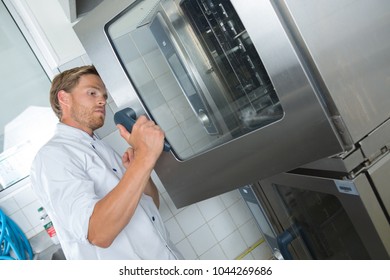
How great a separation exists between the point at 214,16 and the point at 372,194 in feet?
2.11

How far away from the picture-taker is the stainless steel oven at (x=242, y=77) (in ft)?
1.86

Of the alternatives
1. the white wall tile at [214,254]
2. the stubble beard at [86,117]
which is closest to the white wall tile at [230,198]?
the white wall tile at [214,254]

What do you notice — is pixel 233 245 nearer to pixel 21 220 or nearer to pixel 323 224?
pixel 323 224

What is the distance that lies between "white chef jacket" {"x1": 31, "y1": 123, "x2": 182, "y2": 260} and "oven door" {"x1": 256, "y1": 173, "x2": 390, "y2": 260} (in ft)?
1.69

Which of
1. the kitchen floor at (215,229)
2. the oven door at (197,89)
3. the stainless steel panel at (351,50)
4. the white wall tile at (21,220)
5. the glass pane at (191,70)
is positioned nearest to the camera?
the stainless steel panel at (351,50)

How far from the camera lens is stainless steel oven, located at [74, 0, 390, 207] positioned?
0.57m

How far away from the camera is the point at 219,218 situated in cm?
198

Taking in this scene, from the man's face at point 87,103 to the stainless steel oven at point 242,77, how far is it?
402 mm

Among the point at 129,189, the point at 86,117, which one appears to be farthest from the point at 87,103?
the point at 129,189

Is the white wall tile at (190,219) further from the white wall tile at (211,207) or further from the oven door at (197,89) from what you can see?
the oven door at (197,89)

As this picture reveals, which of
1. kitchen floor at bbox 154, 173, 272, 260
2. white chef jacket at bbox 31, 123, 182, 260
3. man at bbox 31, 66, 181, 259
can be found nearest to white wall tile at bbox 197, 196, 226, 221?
kitchen floor at bbox 154, 173, 272, 260

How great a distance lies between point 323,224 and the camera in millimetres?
1023

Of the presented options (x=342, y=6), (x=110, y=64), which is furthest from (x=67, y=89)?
(x=342, y=6)

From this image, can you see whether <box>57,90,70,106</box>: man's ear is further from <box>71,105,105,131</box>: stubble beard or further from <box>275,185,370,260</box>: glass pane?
<box>275,185,370,260</box>: glass pane
